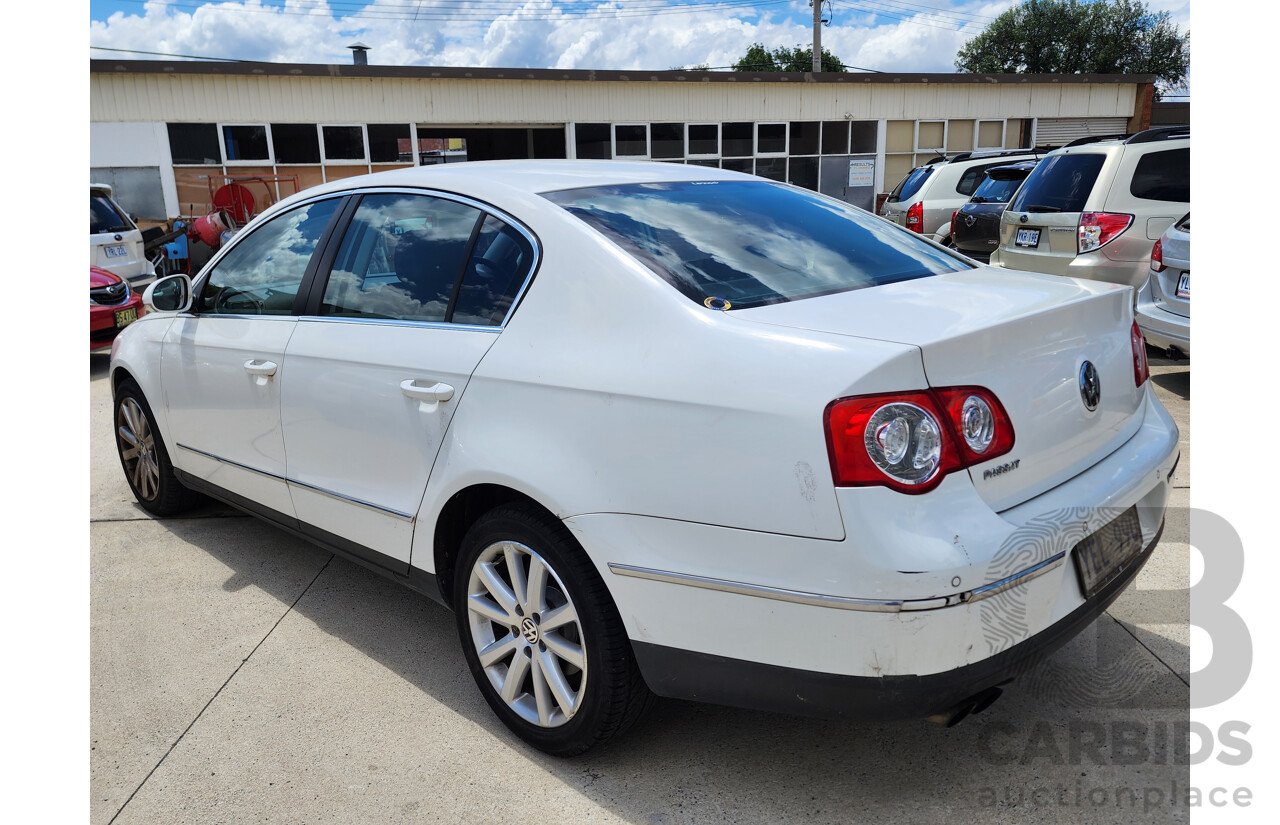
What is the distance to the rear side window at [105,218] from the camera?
1065cm

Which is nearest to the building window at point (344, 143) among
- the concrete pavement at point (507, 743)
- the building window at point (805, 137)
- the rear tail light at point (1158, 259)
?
the building window at point (805, 137)

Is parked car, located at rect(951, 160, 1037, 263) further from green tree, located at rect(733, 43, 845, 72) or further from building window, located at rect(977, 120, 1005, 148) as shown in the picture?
green tree, located at rect(733, 43, 845, 72)

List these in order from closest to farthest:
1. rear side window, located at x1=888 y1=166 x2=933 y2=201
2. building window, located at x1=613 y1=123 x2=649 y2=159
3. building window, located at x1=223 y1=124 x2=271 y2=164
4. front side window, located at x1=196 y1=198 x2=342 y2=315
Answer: front side window, located at x1=196 y1=198 x2=342 y2=315
rear side window, located at x1=888 y1=166 x2=933 y2=201
building window, located at x1=223 y1=124 x2=271 y2=164
building window, located at x1=613 y1=123 x2=649 y2=159

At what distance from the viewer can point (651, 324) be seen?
2.24 m

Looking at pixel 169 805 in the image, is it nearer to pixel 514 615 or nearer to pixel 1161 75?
pixel 514 615

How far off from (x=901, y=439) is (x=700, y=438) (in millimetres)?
433

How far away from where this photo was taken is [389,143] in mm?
20547

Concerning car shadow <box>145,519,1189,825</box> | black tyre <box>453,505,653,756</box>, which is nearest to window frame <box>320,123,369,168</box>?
car shadow <box>145,519,1189,825</box>

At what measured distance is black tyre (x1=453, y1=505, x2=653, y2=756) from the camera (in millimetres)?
2340

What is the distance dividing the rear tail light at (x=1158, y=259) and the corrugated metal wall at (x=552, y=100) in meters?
17.3

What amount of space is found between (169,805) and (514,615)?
1.06 meters

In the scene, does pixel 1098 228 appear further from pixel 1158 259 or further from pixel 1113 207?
pixel 1158 259

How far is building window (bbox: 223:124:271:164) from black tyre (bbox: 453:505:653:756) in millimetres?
19389

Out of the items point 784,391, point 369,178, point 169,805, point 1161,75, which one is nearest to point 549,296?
point 784,391
